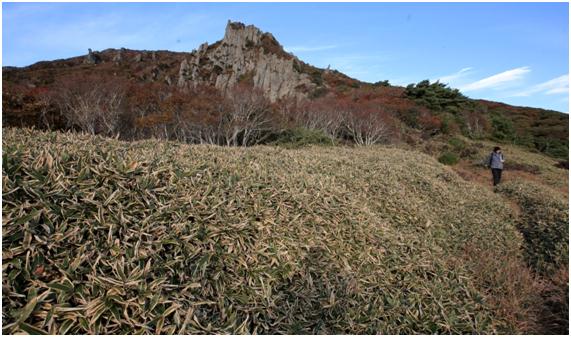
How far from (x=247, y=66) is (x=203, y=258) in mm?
55084

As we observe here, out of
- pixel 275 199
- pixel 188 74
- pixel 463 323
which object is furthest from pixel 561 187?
pixel 188 74

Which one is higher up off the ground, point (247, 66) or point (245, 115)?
point (247, 66)

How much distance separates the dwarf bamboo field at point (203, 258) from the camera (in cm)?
191

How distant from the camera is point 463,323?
10.4 feet

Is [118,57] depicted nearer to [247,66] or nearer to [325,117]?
[247,66]

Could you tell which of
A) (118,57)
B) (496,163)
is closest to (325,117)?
(496,163)

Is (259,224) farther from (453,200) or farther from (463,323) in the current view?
(453,200)

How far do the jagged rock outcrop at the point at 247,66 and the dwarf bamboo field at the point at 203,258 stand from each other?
112ft

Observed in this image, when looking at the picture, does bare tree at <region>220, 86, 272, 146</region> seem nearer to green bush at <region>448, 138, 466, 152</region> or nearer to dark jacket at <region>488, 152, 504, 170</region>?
green bush at <region>448, 138, 466, 152</region>

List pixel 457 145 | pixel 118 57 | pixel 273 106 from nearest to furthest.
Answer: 1. pixel 457 145
2. pixel 273 106
3. pixel 118 57

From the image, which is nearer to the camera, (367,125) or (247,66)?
(367,125)

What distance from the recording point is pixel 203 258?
2.39 m

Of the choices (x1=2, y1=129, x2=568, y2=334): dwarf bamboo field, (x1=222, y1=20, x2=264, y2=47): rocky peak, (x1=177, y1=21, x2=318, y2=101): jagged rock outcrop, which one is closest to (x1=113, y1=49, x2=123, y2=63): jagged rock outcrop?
(x1=177, y1=21, x2=318, y2=101): jagged rock outcrop

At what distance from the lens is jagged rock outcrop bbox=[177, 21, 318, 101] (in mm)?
43875
